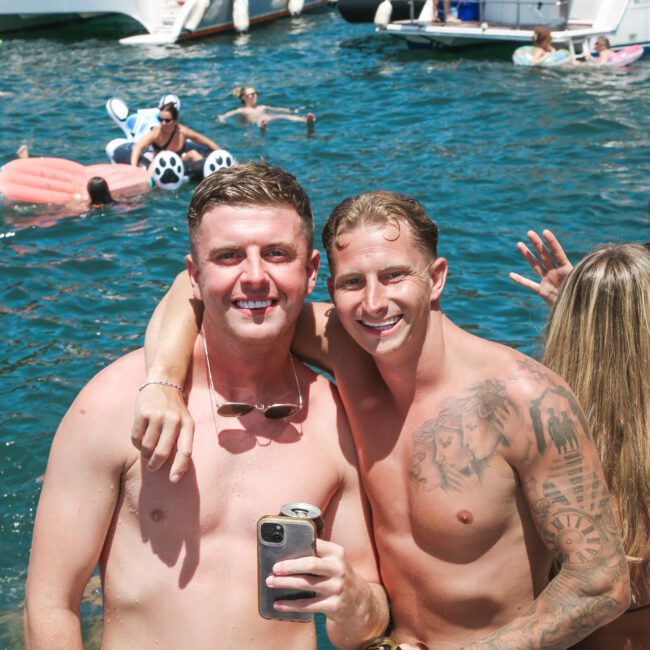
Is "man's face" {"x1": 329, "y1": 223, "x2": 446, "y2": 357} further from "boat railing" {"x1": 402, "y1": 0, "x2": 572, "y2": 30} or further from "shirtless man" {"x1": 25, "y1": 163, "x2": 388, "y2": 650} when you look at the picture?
"boat railing" {"x1": 402, "y1": 0, "x2": 572, "y2": 30}

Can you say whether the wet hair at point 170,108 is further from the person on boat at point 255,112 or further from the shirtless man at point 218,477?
the shirtless man at point 218,477

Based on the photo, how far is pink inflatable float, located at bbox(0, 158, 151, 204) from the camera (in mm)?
12305

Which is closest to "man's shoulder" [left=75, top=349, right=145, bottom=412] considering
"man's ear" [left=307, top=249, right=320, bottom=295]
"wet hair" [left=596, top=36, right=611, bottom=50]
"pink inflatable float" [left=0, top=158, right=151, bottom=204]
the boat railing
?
"man's ear" [left=307, top=249, right=320, bottom=295]

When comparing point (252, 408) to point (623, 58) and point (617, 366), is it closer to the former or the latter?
point (617, 366)

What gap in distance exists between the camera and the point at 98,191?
39.7 feet

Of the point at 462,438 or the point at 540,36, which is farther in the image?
the point at 540,36

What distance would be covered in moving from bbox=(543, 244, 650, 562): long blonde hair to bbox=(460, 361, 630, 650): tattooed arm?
29cm

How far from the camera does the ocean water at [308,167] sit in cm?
830

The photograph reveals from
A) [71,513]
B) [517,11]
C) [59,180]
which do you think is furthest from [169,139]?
[71,513]

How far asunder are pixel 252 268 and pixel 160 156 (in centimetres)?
1045

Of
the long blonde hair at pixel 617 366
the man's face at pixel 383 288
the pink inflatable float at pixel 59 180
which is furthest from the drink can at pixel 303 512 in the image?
the pink inflatable float at pixel 59 180

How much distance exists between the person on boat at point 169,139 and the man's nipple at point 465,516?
11.6 meters

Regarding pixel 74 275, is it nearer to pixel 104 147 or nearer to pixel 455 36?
pixel 104 147

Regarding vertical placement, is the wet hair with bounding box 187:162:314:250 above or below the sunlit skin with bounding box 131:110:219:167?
above
